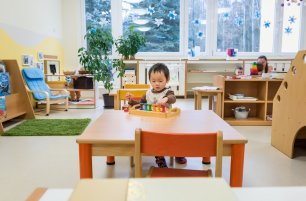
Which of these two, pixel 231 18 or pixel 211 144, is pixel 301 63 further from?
pixel 231 18

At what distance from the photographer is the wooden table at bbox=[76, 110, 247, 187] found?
139 cm

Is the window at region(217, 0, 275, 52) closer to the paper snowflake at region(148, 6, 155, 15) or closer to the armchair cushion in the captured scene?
the paper snowflake at region(148, 6, 155, 15)

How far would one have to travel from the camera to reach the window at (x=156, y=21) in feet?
24.5

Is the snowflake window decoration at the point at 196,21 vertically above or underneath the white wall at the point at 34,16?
above

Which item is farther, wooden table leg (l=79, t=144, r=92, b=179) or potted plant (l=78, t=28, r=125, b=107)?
potted plant (l=78, t=28, r=125, b=107)

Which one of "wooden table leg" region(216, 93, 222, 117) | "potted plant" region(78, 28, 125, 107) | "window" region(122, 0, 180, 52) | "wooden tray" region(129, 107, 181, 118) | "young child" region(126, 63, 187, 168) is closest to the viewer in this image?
"wooden tray" region(129, 107, 181, 118)

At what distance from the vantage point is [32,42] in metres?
5.49

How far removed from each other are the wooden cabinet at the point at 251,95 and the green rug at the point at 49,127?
214cm

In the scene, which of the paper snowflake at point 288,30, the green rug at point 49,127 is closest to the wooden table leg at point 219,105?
the green rug at point 49,127

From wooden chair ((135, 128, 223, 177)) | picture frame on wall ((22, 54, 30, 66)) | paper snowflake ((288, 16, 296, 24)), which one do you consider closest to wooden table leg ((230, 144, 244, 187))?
wooden chair ((135, 128, 223, 177))

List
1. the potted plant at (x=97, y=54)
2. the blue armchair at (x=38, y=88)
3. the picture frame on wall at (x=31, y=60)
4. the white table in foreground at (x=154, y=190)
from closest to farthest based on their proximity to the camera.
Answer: the white table in foreground at (x=154, y=190) < the blue armchair at (x=38, y=88) < the picture frame on wall at (x=31, y=60) < the potted plant at (x=97, y=54)

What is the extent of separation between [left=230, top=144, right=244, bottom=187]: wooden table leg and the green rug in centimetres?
260

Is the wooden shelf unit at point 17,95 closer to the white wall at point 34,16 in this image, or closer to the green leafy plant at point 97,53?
the white wall at point 34,16

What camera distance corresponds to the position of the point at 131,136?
1435 millimetres
